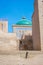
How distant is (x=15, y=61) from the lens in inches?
317

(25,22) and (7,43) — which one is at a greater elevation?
(25,22)

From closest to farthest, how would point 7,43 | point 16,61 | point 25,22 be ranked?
point 16,61, point 7,43, point 25,22

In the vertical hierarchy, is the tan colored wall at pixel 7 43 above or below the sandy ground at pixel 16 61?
above

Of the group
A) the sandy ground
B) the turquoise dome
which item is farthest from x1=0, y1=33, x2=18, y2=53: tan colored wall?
the turquoise dome

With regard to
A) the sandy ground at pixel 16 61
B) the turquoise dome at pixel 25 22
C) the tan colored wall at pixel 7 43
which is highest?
the turquoise dome at pixel 25 22

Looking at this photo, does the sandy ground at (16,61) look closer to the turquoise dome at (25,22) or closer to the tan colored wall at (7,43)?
the tan colored wall at (7,43)

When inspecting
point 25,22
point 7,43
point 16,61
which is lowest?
point 16,61

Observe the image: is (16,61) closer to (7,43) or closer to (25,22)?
(7,43)

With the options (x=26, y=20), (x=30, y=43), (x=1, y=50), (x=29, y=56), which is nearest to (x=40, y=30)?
(x=29, y=56)

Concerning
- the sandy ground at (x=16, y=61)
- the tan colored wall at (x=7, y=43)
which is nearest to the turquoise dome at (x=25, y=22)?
the tan colored wall at (x=7, y=43)


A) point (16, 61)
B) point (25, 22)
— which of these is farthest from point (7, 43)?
point (25, 22)

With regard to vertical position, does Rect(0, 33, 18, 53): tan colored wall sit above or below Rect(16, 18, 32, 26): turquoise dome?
Result: below

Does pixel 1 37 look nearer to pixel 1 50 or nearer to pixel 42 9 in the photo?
pixel 1 50

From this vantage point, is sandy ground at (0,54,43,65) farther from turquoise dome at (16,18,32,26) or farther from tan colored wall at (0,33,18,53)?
turquoise dome at (16,18,32,26)
